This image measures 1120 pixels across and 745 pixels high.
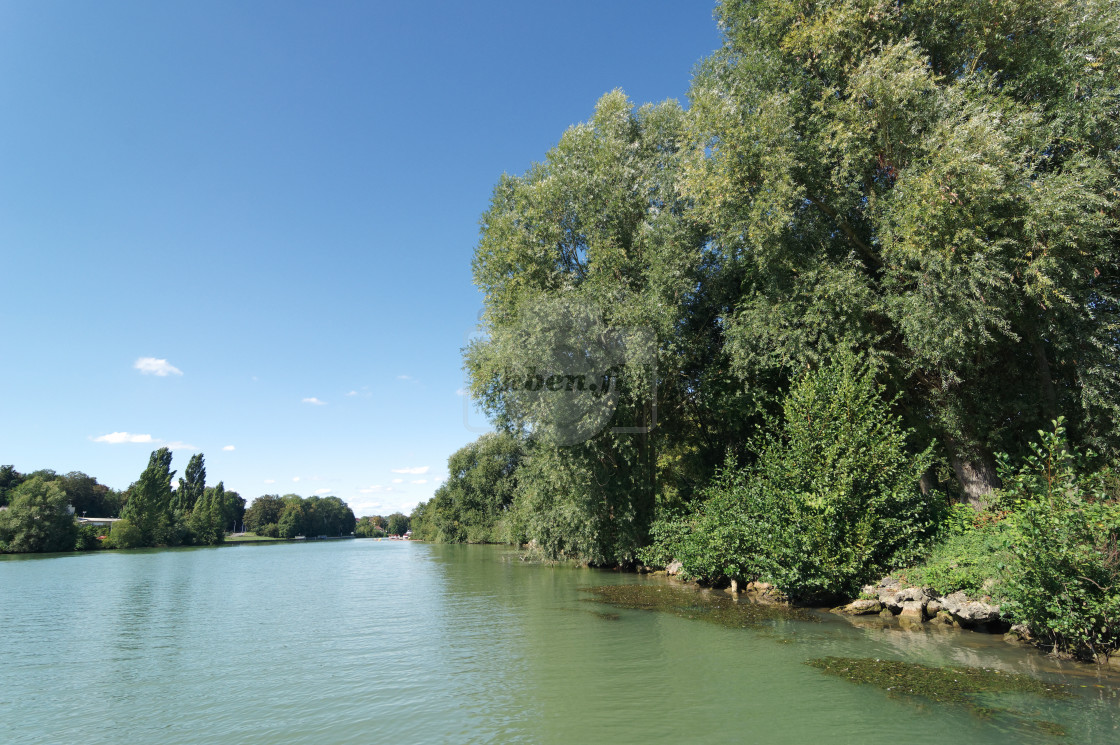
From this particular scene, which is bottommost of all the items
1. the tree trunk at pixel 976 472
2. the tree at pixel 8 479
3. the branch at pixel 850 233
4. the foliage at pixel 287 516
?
the foliage at pixel 287 516

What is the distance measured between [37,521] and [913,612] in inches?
3311

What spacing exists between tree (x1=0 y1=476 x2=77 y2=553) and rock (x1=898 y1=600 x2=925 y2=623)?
83170mm

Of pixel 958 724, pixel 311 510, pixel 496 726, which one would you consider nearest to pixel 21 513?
pixel 496 726

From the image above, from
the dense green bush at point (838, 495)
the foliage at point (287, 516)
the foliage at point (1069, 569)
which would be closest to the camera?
the foliage at point (1069, 569)

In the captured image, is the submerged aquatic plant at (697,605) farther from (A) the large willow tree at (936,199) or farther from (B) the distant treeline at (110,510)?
(B) the distant treeline at (110,510)

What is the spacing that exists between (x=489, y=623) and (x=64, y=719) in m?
9.10

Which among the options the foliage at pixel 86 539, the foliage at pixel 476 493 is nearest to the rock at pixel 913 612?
the foliage at pixel 476 493

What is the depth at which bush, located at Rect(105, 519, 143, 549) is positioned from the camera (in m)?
72.6

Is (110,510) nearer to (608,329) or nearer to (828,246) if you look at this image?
(608,329)

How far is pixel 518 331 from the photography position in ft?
75.2

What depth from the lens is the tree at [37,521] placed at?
202 feet

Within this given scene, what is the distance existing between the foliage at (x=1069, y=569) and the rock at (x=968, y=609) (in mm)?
1712

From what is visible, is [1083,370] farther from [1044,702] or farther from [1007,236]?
[1044,702]

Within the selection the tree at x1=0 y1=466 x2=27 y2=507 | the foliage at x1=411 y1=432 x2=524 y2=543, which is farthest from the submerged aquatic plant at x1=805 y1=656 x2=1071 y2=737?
the tree at x1=0 y1=466 x2=27 y2=507
